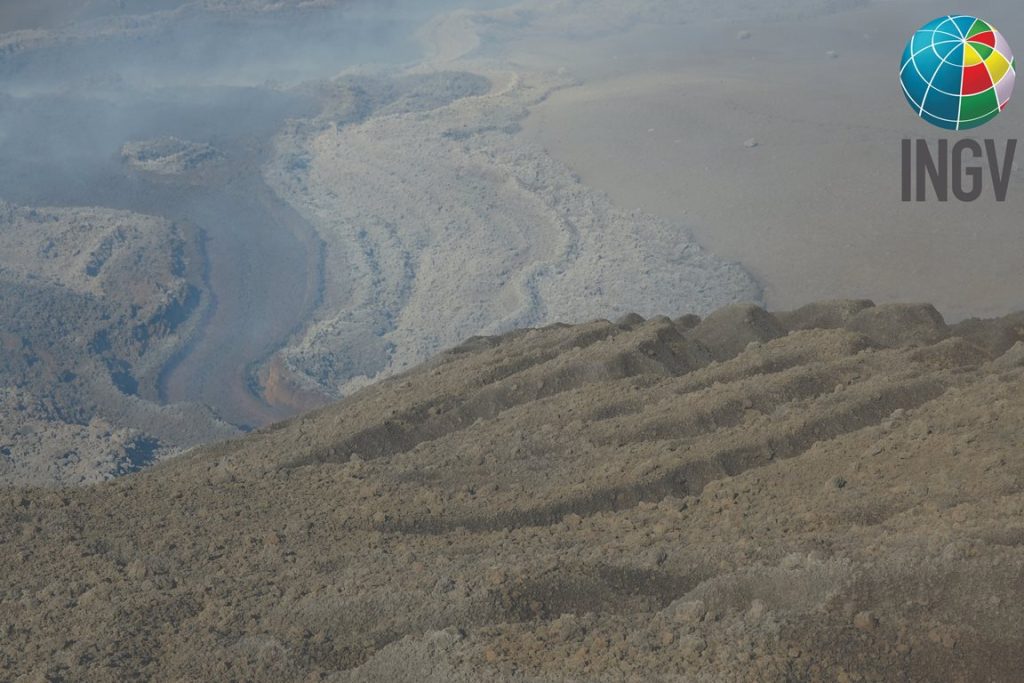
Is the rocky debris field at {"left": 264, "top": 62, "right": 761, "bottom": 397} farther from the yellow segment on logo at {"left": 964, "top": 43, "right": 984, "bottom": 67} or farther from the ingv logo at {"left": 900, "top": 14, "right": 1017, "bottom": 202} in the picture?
the yellow segment on logo at {"left": 964, "top": 43, "right": 984, "bottom": 67}

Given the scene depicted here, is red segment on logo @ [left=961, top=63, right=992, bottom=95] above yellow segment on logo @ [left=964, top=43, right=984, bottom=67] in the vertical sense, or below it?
below

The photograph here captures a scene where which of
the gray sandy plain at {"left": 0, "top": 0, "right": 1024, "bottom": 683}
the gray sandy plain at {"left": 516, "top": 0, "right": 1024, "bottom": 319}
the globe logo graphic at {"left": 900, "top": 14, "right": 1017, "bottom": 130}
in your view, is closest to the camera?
the gray sandy plain at {"left": 0, "top": 0, "right": 1024, "bottom": 683}

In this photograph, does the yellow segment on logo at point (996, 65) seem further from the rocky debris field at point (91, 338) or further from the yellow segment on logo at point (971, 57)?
the rocky debris field at point (91, 338)

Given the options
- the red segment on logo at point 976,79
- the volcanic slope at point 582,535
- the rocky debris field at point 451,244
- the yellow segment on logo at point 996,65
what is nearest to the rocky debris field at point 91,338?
the rocky debris field at point 451,244

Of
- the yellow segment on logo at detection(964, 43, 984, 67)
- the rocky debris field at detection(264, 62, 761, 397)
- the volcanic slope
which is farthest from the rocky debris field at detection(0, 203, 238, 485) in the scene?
the yellow segment on logo at detection(964, 43, 984, 67)

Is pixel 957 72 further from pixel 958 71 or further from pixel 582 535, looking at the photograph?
pixel 582 535

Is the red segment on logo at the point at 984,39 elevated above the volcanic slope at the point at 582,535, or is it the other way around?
the red segment on logo at the point at 984,39
